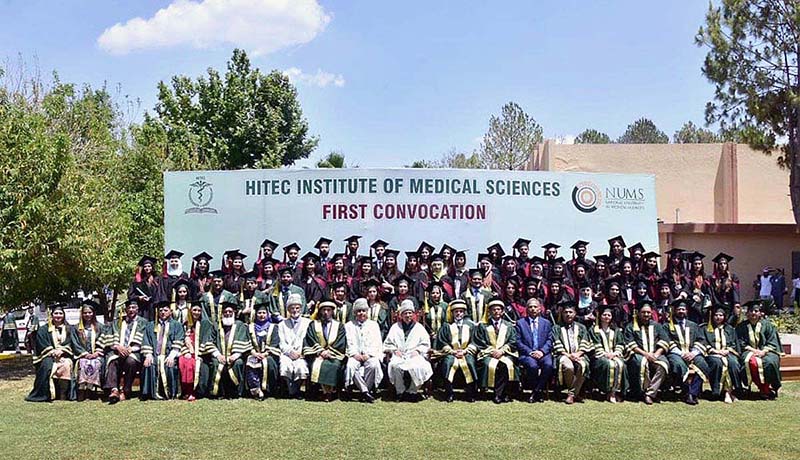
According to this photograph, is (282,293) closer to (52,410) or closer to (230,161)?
(52,410)

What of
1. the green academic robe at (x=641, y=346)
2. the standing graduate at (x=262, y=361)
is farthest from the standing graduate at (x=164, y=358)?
the green academic robe at (x=641, y=346)

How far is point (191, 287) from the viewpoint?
984 cm

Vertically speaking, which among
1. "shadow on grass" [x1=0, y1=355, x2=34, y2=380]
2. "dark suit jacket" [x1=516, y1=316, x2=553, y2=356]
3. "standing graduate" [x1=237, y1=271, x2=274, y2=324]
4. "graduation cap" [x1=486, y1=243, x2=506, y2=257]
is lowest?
"shadow on grass" [x1=0, y1=355, x2=34, y2=380]

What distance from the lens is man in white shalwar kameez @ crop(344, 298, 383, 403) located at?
28.7ft

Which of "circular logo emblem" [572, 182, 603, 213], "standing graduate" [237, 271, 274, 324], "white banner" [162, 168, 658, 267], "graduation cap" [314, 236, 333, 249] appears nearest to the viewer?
"standing graduate" [237, 271, 274, 324]

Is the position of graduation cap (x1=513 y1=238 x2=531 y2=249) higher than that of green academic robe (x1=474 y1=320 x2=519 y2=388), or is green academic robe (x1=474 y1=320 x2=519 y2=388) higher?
graduation cap (x1=513 y1=238 x2=531 y2=249)

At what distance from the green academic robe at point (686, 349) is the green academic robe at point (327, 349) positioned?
3.64 metres

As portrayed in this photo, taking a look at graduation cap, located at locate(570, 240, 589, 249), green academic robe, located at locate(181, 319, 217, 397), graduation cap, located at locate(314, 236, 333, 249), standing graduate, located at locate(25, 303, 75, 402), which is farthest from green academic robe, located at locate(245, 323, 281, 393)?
graduation cap, located at locate(570, 240, 589, 249)

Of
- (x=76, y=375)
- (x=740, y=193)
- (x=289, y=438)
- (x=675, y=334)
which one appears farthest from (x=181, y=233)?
(x=740, y=193)

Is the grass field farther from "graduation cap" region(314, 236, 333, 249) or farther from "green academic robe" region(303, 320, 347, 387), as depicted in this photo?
"graduation cap" region(314, 236, 333, 249)

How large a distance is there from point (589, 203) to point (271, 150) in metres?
14.1

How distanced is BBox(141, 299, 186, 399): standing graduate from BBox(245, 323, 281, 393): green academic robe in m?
0.79

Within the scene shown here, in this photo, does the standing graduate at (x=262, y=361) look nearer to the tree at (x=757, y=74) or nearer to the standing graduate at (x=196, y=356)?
the standing graduate at (x=196, y=356)

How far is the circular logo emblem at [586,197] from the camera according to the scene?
12.7m
